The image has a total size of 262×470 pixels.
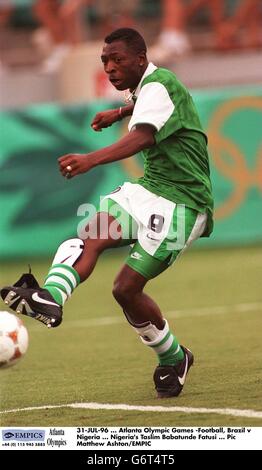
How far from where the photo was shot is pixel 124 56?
260 inches

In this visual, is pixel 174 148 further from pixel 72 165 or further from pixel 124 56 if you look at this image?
pixel 72 165

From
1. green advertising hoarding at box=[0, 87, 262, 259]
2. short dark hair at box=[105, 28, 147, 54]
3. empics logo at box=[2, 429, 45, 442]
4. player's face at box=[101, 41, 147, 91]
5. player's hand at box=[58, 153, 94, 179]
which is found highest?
green advertising hoarding at box=[0, 87, 262, 259]

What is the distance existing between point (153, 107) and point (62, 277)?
112 centimetres

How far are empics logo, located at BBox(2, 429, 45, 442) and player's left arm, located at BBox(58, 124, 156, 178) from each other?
4.71 ft

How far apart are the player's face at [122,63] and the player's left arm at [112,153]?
399 mm

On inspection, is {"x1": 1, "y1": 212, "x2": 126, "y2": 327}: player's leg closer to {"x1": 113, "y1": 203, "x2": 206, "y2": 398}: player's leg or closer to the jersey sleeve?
{"x1": 113, "y1": 203, "x2": 206, "y2": 398}: player's leg

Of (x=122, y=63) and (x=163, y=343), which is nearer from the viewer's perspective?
(x=122, y=63)

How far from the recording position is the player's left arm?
Answer: 6180mm

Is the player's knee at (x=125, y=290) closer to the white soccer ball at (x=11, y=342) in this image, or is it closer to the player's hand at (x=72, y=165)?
the white soccer ball at (x=11, y=342)

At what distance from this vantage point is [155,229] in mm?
6695

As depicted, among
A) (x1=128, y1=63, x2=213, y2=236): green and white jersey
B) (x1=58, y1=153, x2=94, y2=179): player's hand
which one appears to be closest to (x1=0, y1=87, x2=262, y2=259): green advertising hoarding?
(x1=128, y1=63, x2=213, y2=236): green and white jersey

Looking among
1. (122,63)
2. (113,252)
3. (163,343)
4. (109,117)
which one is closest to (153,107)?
(122,63)

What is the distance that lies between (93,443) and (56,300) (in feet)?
2.69

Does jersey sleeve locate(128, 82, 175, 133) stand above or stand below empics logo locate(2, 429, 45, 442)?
above
